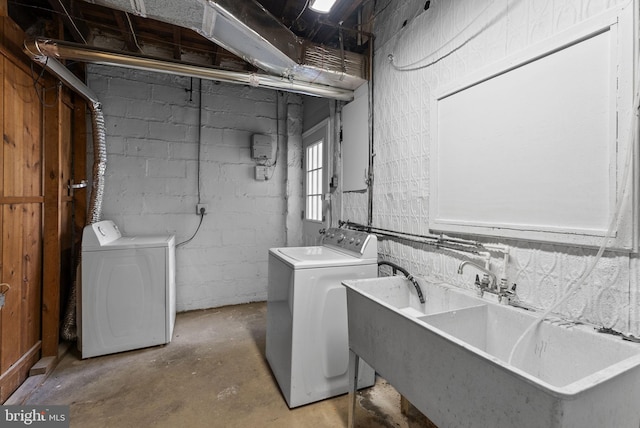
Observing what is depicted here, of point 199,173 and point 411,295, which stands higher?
point 199,173

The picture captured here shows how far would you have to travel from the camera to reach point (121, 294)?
231 centimetres

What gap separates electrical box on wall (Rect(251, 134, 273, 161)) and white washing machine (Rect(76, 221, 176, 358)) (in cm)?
141

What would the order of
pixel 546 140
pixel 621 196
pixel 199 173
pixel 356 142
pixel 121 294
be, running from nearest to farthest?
1. pixel 621 196
2. pixel 546 140
3. pixel 121 294
4. pixel 356 142
5. pixel 199 173

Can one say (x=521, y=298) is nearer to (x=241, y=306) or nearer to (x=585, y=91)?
(x=585, y=91)

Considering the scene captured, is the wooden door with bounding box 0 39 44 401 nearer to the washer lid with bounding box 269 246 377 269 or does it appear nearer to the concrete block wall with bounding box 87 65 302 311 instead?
the concrete block wall with bounding box 87 65 302 311

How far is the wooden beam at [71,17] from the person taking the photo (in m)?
2.05

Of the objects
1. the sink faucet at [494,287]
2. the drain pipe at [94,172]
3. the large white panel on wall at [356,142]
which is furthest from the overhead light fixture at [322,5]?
the drain pipe at [94,172]

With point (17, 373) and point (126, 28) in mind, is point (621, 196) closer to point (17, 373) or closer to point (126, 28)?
point (17, 373)

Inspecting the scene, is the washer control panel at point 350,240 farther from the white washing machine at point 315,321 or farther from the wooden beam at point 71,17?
the wooden beam at point 71,17

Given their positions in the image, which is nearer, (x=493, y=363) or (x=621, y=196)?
(x=493, y=363)

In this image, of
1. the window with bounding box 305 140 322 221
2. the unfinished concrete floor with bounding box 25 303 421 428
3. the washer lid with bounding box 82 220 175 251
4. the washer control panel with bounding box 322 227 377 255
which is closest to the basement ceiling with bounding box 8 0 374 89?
the window with bounding box 305 140 322 221

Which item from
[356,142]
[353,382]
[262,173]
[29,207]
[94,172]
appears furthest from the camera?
[262,173]

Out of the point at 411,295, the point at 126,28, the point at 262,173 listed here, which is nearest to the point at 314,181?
the point at 262,173

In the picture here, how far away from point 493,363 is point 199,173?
314 cm
